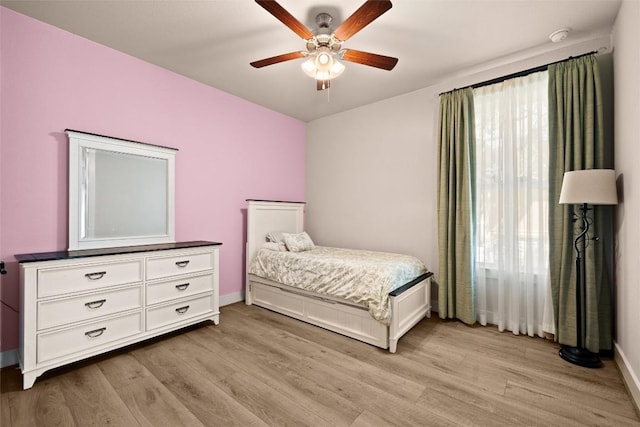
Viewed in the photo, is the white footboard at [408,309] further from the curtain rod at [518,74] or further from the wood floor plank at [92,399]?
the curtain rod at [518,74]

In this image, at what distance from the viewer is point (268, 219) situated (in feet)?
12.9

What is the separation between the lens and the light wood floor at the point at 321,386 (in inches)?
63.4

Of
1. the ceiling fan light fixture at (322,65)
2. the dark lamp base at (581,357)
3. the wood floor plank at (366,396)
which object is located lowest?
the wood floor plank at (366,396)

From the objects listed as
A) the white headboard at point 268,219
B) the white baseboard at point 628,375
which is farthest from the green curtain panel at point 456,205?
the white headboard at point 268,219

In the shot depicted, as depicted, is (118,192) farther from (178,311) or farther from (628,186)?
(628,186)

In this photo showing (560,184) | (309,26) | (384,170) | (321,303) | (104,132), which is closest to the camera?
(309,26)

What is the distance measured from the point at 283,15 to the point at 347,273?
2.10 m

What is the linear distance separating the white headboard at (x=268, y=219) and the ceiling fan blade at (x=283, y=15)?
2225 mm

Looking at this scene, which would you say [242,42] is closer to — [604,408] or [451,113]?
[451,113]

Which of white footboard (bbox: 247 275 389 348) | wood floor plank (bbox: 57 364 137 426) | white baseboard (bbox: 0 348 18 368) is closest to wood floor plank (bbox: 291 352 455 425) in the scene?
white footboard (bbox: 247 275 389 348)

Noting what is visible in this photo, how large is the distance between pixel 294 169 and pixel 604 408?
160 inches

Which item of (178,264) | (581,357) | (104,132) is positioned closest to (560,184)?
(581,357)

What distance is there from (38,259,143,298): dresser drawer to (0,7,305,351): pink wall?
0.49 m

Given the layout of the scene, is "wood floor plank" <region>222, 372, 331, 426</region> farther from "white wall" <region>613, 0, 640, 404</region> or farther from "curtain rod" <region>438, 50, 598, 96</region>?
"curtain rod" <region>438, 50, 598, 96</region>
